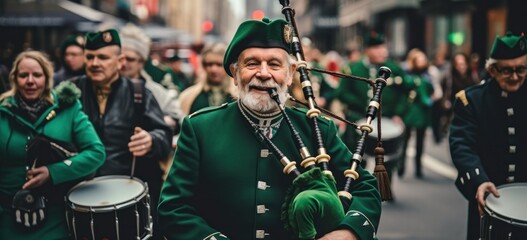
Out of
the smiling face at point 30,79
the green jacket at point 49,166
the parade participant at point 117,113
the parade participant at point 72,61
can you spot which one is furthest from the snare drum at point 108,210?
the parade participant at point 72,61

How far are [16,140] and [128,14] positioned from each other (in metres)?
43.7

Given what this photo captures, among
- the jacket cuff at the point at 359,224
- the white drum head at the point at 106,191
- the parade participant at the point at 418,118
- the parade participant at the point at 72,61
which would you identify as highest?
the parade participant at the point at 72,61

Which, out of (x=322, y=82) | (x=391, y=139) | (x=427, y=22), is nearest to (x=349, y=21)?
(x=427, y=22)

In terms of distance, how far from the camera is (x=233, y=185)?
129 inches

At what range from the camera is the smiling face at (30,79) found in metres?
4.72

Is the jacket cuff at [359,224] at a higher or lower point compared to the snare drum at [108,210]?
higher

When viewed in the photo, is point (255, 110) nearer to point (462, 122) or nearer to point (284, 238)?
point (284, 238)

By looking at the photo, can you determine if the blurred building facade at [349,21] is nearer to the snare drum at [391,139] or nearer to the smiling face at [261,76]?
the smiling face at [261,76]

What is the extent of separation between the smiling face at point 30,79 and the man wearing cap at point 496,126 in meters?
2.88

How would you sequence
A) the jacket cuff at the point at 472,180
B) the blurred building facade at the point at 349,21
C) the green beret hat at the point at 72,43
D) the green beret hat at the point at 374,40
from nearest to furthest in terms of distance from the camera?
1. the jacket cuff at the point at 472,180
2. the green beret hat at the point at 72,43
3. the green beret hat at the point at 374,40
4. the blurred building facade at the point at 349,21

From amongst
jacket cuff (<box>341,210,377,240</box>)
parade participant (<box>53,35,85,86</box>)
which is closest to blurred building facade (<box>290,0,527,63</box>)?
jacket cuff (<box>341,210,377,240</box>)

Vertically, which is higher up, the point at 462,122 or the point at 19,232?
the point at 462,122

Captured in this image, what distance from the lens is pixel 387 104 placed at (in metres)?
9.84

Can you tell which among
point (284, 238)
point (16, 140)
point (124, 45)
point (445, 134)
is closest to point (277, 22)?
point (284, 238)
